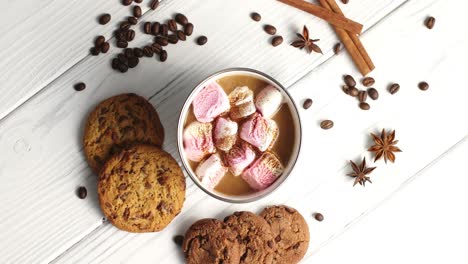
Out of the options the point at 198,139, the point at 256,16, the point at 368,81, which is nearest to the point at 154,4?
the point at 256,16

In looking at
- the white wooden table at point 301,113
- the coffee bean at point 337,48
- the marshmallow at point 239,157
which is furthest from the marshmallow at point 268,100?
the coffee bean at point 337,48

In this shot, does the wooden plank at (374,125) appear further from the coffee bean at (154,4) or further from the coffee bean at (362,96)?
the coffee bean at (154,4)

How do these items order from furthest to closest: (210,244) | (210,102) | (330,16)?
(330,16), (210,244), (210,102)

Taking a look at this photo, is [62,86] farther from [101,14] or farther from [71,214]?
[71,214]

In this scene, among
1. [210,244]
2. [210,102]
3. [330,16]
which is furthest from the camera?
[330,16]

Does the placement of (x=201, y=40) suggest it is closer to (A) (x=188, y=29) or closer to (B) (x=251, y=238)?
(A) (x=188, y=29)

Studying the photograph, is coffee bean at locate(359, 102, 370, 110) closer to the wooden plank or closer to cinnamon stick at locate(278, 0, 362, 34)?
the wooden plank
